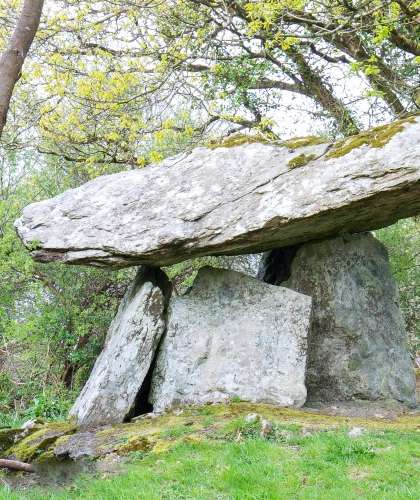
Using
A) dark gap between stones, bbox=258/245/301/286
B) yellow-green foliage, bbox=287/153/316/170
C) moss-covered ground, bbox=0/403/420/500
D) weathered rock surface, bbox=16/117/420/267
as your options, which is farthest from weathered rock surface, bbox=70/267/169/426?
yellow-green foliage, bbox=287/153/316/170

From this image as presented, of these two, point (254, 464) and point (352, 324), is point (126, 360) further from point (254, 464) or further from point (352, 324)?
point (352, 324)

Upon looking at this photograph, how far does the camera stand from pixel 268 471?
5.32 m

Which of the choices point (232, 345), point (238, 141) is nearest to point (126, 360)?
point (232, 345)

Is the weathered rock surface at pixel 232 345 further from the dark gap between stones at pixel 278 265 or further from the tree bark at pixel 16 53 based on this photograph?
the tree bark at pixel 16 53

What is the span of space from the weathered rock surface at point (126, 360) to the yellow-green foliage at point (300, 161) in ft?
9.48

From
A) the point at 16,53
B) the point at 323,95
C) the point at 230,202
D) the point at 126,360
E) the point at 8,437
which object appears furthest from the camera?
the point at 323,95

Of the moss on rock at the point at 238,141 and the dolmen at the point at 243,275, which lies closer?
the dolmen at the point at 243,275

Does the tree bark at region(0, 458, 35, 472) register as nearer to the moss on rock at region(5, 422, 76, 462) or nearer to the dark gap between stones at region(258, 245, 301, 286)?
the moss on rock at region(5, 422, 76, 462)

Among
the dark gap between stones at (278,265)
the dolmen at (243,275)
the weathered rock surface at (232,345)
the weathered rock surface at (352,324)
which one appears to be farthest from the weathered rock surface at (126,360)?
the weathered rock surface at (352,324)

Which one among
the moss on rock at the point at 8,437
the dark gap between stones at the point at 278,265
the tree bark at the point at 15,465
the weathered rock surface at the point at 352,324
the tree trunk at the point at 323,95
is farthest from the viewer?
the tree trunk at the point at 323,95

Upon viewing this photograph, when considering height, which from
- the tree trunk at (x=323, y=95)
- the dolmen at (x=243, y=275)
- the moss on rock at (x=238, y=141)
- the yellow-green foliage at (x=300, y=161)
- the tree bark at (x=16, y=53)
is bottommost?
the dolmen at (x=243, y=275)

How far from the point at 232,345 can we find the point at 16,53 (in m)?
5.11

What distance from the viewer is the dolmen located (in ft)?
26.2

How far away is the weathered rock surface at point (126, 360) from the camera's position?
8211 millimetres
